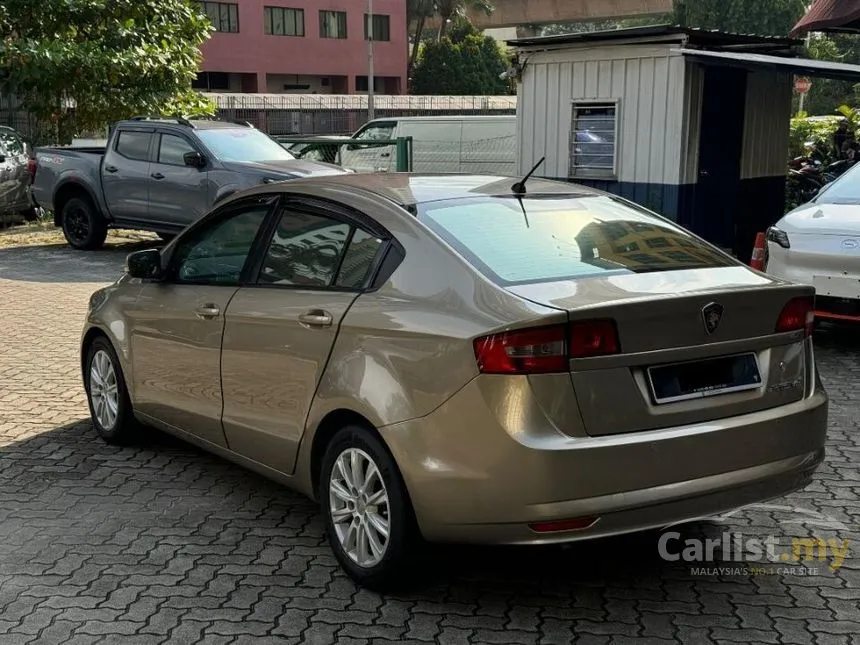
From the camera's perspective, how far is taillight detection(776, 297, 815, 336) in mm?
4125

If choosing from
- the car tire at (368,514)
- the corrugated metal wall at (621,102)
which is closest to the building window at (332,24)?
the corrugated metal wall at (621,102)

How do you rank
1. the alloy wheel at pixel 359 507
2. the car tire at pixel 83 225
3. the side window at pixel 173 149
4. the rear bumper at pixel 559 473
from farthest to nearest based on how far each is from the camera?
the car tire at pixel 83 225, the side window at pixel 173 149, the alloy wheel at pixel 359 507, the rear bumper at pixel 559 473

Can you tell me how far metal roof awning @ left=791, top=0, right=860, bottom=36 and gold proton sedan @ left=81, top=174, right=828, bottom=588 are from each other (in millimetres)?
12615

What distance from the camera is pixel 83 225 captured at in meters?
15.9

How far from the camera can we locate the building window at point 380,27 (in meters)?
61.7

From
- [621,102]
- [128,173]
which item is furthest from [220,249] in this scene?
[128,173]

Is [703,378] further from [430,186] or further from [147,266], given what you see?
[147,266]

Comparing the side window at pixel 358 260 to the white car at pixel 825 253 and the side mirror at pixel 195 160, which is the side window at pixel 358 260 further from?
the side mirror at pixel 195 160

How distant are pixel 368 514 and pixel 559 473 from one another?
90 cm

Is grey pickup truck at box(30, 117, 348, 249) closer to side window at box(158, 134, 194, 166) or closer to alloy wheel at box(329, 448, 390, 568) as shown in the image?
side window at box(158, 134, 194, 166)

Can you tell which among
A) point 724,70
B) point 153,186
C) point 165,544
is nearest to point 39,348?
point 165,544

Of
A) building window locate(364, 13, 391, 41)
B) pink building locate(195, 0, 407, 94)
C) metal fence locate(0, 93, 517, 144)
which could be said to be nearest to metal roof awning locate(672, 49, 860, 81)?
metal fence locate(0, 93, 517, 144)

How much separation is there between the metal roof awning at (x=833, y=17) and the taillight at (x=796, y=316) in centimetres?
1300

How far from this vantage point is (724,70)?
13000 millimetres
